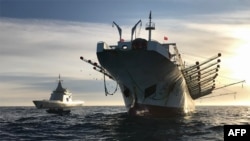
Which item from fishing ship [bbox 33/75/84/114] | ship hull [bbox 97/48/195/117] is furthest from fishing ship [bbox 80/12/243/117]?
fishing ship [bbox 33/75/84/114]

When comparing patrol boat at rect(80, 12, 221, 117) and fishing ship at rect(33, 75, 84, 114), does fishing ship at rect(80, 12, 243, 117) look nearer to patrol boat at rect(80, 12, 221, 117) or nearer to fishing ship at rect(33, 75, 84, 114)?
patrol boat at rect(80, 12, 221, 117)

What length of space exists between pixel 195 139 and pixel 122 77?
17.1 metres

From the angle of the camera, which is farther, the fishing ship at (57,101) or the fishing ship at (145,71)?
the fishing ship at (57,101)

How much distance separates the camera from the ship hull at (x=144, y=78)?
37.1 meters

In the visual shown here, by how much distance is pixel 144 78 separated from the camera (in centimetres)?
3938

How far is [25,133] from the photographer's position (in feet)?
94.2

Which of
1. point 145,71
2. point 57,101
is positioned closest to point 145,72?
point 145,71

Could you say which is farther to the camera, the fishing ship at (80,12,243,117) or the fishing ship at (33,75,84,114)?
the fishing ship at (33,75,84,114)

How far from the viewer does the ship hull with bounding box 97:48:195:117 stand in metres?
37.1

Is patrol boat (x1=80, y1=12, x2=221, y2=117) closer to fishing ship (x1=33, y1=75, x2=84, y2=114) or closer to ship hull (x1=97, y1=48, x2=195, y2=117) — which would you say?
ship hull (x1=97, y1=48, x2=195, y2=117)

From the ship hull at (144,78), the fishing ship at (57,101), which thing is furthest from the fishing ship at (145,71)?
the fishing ship at (57,101)

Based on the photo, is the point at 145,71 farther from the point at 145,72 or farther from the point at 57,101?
the point at 57,101

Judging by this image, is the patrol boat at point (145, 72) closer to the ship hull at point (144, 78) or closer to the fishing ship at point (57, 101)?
the ship hull at point (144, 78)

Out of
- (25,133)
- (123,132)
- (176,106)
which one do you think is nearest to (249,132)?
(123,132)
